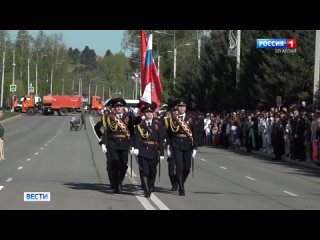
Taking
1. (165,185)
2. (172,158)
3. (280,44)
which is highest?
(280,44)

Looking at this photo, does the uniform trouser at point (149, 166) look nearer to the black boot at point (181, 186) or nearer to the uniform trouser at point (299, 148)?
the black boot at point (181, 186)

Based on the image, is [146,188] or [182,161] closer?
[146,188]

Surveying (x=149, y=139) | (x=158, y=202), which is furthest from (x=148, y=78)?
(x=158, y=202)

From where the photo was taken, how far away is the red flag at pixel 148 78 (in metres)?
19.3

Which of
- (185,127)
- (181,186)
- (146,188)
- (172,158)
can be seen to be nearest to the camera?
(146,188)

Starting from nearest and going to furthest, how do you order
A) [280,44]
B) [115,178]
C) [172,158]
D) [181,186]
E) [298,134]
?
[181,186]
[115,178]
[172,158]
[298,134]
[280,44]

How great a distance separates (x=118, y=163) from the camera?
19141 millimetres

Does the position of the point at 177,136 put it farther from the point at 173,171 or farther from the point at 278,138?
the point at 278,138

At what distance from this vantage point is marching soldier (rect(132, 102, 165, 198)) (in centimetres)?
1841

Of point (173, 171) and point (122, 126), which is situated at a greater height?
point (122, 126)

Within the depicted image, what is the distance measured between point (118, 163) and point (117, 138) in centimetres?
53

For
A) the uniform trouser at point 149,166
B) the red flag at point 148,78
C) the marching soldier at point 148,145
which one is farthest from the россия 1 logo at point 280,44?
the uniform trouser at point 149,166
